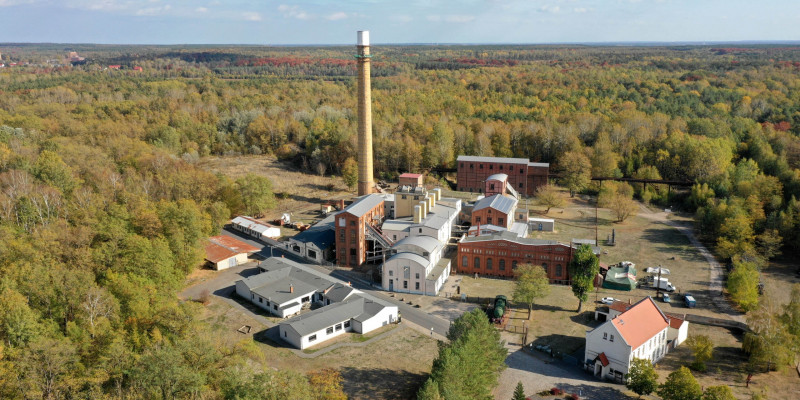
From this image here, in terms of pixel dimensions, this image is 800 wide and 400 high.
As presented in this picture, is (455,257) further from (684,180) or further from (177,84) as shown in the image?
(177,84)

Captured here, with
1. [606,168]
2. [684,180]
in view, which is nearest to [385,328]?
[606,168]

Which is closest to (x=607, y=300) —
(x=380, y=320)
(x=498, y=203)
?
(x=498, y=203)

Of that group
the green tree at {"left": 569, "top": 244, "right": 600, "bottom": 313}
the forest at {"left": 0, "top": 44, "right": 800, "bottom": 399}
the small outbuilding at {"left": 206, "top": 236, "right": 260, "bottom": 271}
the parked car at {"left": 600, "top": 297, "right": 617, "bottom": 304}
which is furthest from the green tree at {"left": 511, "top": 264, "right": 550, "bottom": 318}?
the small outbuilding at {"left": 206, "top": 236, "right": 260, "bottom": 271}

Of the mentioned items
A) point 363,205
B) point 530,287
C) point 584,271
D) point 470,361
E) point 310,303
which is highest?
point 363,205

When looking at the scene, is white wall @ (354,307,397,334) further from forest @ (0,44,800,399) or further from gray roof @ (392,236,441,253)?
gray roof @ (392,236,441,253)

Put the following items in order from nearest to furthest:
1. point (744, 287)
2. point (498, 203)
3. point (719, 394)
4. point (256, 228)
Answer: point (719, 394)
point (744, 287)
point (498, 203)
point (256, 228)

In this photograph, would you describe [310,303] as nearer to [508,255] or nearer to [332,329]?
[332,329]
